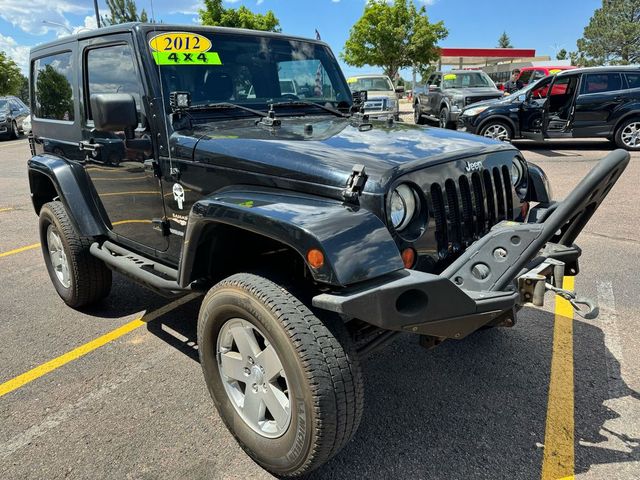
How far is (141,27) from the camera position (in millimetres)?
3078

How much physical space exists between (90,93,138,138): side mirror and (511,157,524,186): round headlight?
7.50ft

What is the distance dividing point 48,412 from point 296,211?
1.99 metres

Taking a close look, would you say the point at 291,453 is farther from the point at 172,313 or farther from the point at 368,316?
the point at 172,313

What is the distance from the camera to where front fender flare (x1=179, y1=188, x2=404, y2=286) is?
75.2 inches

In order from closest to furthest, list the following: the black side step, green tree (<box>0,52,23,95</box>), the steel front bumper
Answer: the steel front bumper → the black side step → green tree (<box>0,52,23,95</box>)

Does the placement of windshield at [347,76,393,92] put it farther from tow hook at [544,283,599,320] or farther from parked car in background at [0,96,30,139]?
tow hook at [544,283,599,320]

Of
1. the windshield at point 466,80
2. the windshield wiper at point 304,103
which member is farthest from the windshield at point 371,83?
the windshield wiper at point 304,103

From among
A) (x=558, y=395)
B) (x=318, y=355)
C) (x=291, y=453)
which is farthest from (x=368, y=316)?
(x=558, y=395)

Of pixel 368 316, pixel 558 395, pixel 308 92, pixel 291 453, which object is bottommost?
pixel 558 395

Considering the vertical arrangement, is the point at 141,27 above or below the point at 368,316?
above

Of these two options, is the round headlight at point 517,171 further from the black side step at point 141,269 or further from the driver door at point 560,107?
the driver door at point 560,107

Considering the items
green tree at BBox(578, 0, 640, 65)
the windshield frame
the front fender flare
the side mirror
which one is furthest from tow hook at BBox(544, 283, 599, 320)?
green tree at BBox(578, 0, 640, 65)

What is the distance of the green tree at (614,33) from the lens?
53906 mm

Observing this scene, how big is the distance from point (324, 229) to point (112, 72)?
2.24m
